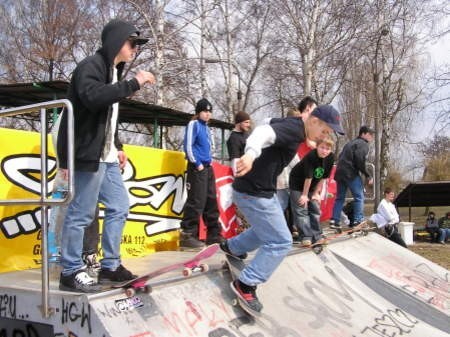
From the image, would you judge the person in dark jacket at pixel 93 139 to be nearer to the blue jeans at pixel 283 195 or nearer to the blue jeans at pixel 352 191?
the blue jeans at pixel 283 195

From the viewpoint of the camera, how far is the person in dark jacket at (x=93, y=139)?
11.1 feet

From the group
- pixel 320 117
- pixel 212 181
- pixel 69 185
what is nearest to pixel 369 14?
pixel 212 181

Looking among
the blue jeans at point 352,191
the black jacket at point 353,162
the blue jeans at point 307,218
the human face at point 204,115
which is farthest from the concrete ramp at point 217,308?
the black jacket at point 353,162

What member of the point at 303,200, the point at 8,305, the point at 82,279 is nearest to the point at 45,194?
the point at 82,279

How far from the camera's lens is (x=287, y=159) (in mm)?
4121

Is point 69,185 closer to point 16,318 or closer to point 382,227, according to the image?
point 16,318

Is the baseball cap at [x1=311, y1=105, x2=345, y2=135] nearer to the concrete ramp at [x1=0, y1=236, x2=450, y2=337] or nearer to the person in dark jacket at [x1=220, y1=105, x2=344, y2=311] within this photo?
the person in dark jacket at [x1=220, y1=105, x2=344, y2=311]

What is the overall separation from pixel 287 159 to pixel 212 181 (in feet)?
9.37

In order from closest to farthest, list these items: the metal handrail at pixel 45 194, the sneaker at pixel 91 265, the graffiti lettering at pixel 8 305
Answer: the metal handrail at pixel 45 194, the graffiti lettering at pixel 8 305, the sneaker at pixel 91 265

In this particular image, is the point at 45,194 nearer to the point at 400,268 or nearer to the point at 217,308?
the point at 217,308

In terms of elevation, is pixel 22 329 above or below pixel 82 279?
below

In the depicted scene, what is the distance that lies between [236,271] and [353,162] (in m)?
4.68

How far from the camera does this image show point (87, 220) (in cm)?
353

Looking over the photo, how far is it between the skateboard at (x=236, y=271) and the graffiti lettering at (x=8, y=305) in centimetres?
160
